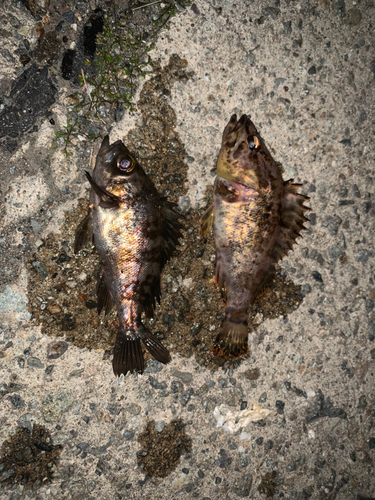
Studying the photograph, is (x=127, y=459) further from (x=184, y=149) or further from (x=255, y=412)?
(x=184, y=149)

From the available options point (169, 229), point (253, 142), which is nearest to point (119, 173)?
point (169, 229)

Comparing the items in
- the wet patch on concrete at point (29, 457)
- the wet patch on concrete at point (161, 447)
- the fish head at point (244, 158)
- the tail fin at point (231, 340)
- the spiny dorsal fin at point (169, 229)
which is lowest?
the wet patch on concrete at point (29, 457)

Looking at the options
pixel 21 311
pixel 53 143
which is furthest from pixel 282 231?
pixel 21 311

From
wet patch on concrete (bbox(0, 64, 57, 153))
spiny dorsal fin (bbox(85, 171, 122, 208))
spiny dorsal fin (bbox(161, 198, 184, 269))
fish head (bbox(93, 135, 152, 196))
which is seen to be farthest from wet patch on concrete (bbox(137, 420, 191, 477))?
wet patch on concrete (bbox(0, 64, 57, 153))

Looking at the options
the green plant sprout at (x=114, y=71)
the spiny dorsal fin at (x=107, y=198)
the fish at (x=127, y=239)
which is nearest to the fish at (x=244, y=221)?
the fish at (x=127, y=239)

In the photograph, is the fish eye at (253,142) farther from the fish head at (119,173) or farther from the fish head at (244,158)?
the fish head at (119,173)

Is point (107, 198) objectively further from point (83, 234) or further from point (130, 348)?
point (130, 348)
